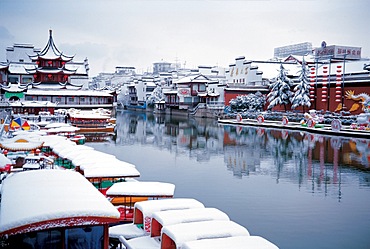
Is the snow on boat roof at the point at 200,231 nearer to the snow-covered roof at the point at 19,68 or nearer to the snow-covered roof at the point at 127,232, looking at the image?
the snow-covered roof at the point at 127,232

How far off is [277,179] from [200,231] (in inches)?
460

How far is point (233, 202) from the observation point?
13.9m

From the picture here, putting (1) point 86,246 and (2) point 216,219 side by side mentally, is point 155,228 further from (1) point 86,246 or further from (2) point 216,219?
(1) point 86,246

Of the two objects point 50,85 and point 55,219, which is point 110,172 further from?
point 50,85

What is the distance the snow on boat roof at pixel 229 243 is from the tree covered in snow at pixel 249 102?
4685 cm

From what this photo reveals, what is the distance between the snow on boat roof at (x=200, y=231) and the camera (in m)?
6.48

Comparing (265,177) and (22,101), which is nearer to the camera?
(265,177)

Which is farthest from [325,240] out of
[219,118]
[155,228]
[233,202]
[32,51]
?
[32,51]

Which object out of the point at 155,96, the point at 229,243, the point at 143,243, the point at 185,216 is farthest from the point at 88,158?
the point at 155,96

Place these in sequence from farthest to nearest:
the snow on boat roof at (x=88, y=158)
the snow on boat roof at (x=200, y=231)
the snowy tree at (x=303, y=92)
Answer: the snowy tree at (x=303, y=92) < the snow on boat roof at (x=88, y=158) < the snow on boat roof at (x=200, y=231)

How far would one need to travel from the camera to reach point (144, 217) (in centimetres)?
820

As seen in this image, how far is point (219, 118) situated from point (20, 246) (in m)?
47.4

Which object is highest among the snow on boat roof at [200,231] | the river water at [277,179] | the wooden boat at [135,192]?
the snow on boat roof at [200,231]

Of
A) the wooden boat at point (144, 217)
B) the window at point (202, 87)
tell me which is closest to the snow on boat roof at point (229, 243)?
the wooden boat at point (144, 217)
